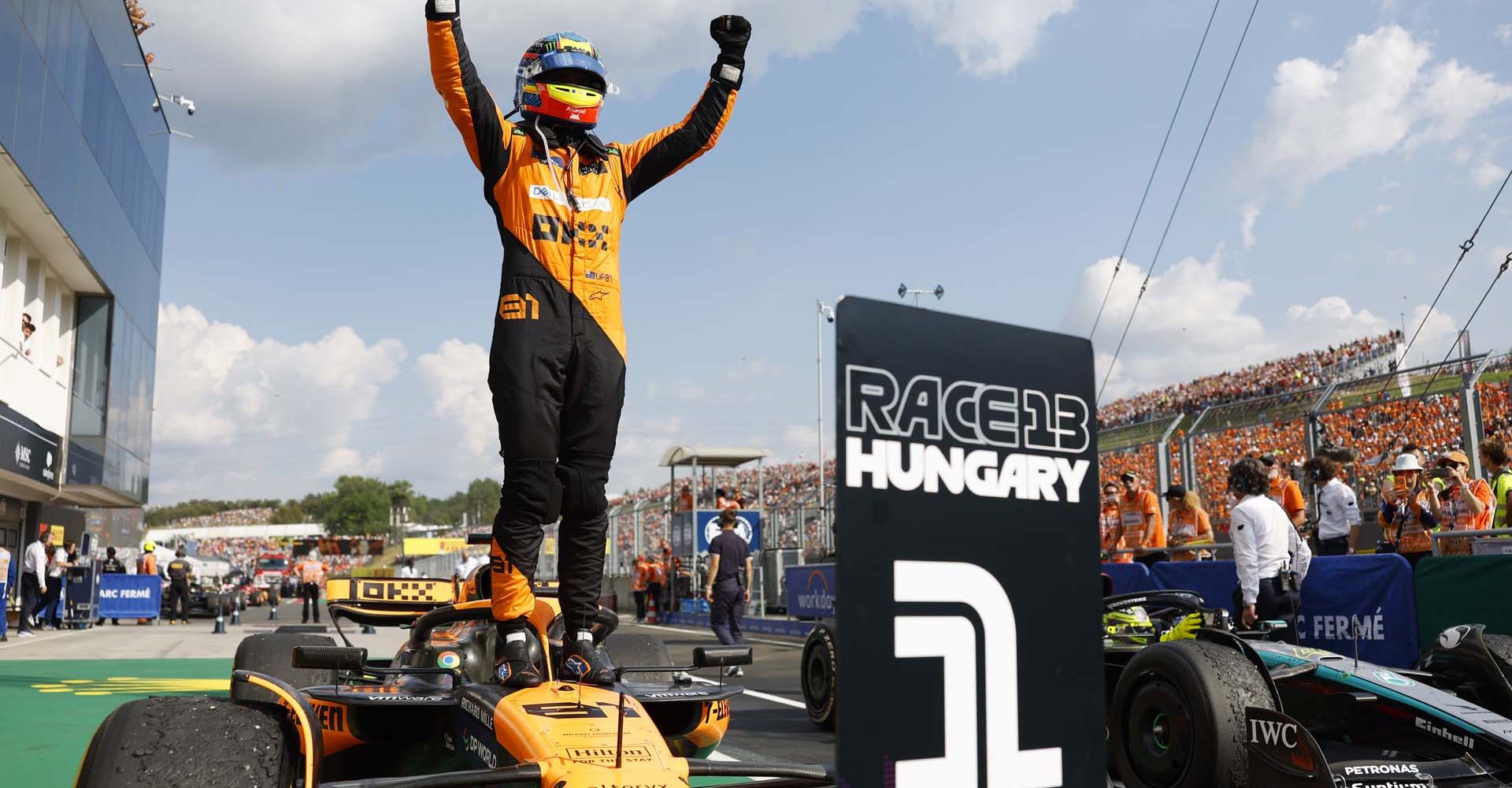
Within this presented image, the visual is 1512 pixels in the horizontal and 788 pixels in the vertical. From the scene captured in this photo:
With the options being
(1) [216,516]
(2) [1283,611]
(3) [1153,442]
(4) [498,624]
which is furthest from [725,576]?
(1) [216,516]

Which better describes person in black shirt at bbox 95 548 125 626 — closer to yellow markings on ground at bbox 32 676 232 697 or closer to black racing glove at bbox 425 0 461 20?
yellow markings on ground at bbox 32 676 232 697

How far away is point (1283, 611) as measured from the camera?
6898 mm

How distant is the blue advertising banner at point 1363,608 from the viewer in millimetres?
7434

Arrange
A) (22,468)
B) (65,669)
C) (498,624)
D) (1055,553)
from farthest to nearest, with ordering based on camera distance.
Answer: (22,468) < (65,669) < (498,624) < (1055,553)

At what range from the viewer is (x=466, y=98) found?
330 cm

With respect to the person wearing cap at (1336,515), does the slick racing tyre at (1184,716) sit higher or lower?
lower

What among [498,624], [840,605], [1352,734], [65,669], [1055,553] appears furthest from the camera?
[65,669]

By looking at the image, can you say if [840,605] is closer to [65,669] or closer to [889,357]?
[889,357]

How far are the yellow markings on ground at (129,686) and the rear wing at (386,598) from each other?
3.92 m

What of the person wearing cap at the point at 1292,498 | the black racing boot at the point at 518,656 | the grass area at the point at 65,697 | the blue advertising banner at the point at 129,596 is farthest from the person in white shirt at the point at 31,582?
the black racing boot at the point at 518,656

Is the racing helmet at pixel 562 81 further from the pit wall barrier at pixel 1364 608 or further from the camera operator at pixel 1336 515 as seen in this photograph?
the camera operator at pixel 1336 515

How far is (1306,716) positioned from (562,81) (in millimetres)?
3813

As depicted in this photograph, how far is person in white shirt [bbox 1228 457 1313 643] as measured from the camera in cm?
685

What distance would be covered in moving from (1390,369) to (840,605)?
9.35 meters
